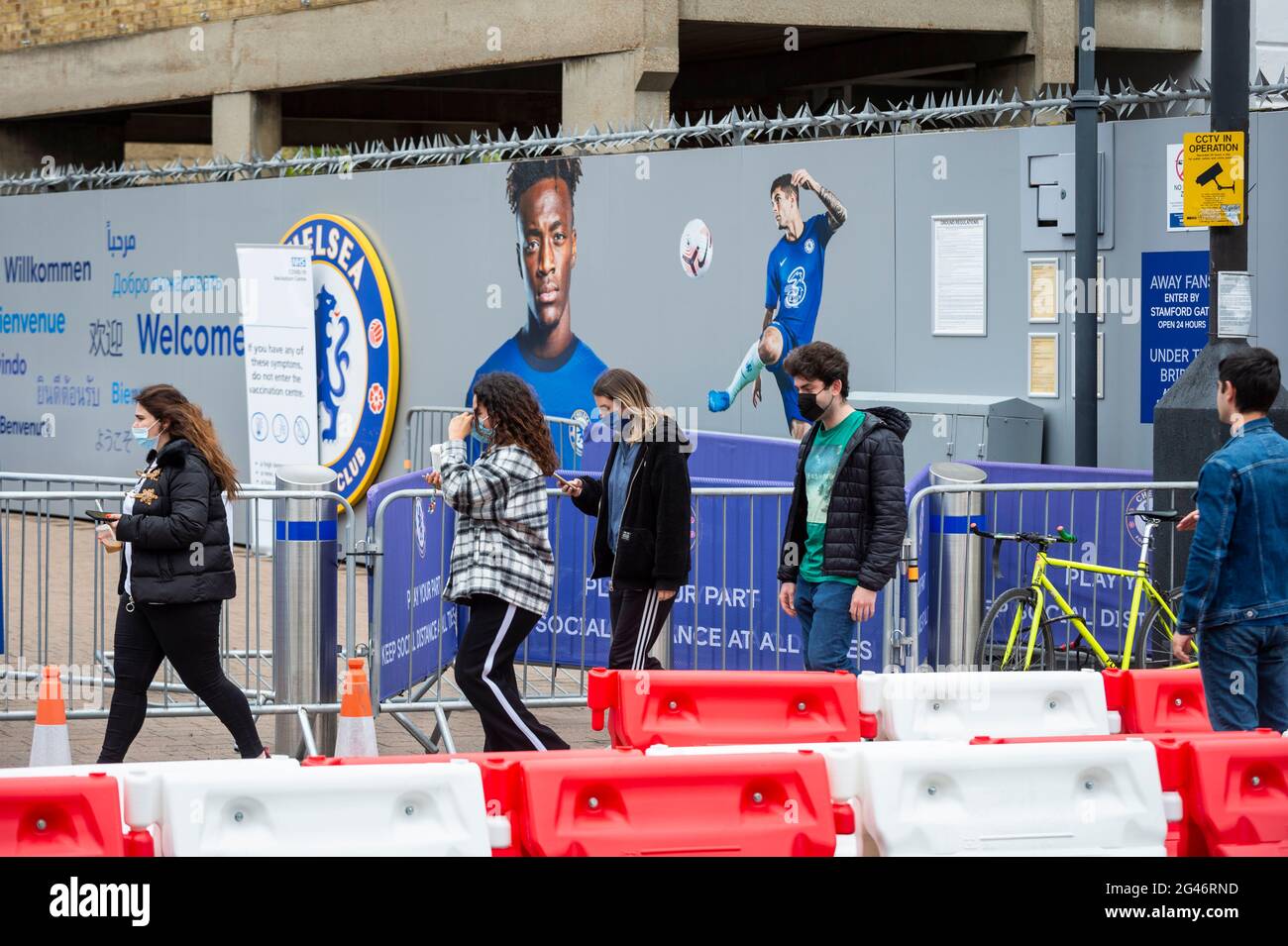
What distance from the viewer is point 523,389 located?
7.95 m

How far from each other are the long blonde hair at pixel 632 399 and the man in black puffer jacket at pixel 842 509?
30.2 inches

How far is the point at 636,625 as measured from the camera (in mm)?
8258

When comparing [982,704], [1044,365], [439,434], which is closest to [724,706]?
[982,704]

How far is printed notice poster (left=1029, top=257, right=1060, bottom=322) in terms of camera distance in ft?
38.1

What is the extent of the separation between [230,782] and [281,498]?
368 centimetres

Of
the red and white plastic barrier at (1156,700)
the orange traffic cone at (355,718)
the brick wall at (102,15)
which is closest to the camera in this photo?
the red and white plastic barrier at (1156,700)

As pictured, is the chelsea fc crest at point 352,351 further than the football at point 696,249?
Yes

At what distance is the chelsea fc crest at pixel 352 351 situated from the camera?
15.7 m

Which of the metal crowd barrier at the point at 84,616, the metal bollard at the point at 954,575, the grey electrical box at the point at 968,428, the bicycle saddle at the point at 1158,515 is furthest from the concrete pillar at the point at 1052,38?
the metal bollard at the point at 954,575

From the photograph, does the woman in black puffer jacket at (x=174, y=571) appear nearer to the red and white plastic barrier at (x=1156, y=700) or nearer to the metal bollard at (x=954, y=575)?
the metal bollard at (x=954, y=575)

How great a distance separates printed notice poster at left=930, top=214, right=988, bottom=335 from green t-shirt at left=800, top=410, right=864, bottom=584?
451 cm

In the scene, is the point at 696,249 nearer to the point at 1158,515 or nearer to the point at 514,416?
the point at 1158,515

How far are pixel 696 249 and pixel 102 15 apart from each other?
39.2ft
